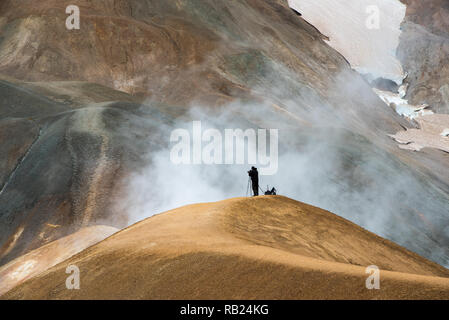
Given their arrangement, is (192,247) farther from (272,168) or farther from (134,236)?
(272,168)

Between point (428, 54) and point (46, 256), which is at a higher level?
point (428, 54)

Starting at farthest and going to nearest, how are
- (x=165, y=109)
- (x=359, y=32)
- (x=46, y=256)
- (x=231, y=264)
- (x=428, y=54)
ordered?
(x=359, y=32) < (x=428, y=54) < (x=165, y=109) < (x=46, y=256) < (x=231, y=264)

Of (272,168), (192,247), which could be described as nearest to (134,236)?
(192,247)

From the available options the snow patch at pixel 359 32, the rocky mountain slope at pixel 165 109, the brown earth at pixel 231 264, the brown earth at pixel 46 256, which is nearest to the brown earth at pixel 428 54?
the snow patch at pixel 359 32

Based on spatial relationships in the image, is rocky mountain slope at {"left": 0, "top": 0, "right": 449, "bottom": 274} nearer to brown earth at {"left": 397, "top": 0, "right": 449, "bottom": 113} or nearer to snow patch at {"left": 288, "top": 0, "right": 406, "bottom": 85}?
snow patch at {"left": 288, "top": 0, "right": 406, "bottom": 85}

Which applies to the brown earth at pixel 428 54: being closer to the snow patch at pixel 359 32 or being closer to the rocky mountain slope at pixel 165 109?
the snow patch at pixel 359 32

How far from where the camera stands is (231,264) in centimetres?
650

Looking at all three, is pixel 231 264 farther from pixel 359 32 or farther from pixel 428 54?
pixel 359 32

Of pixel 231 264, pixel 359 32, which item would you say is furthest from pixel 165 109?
pixel 359 32

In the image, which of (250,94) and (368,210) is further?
(250,94)

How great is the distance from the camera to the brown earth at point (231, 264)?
225 inches
